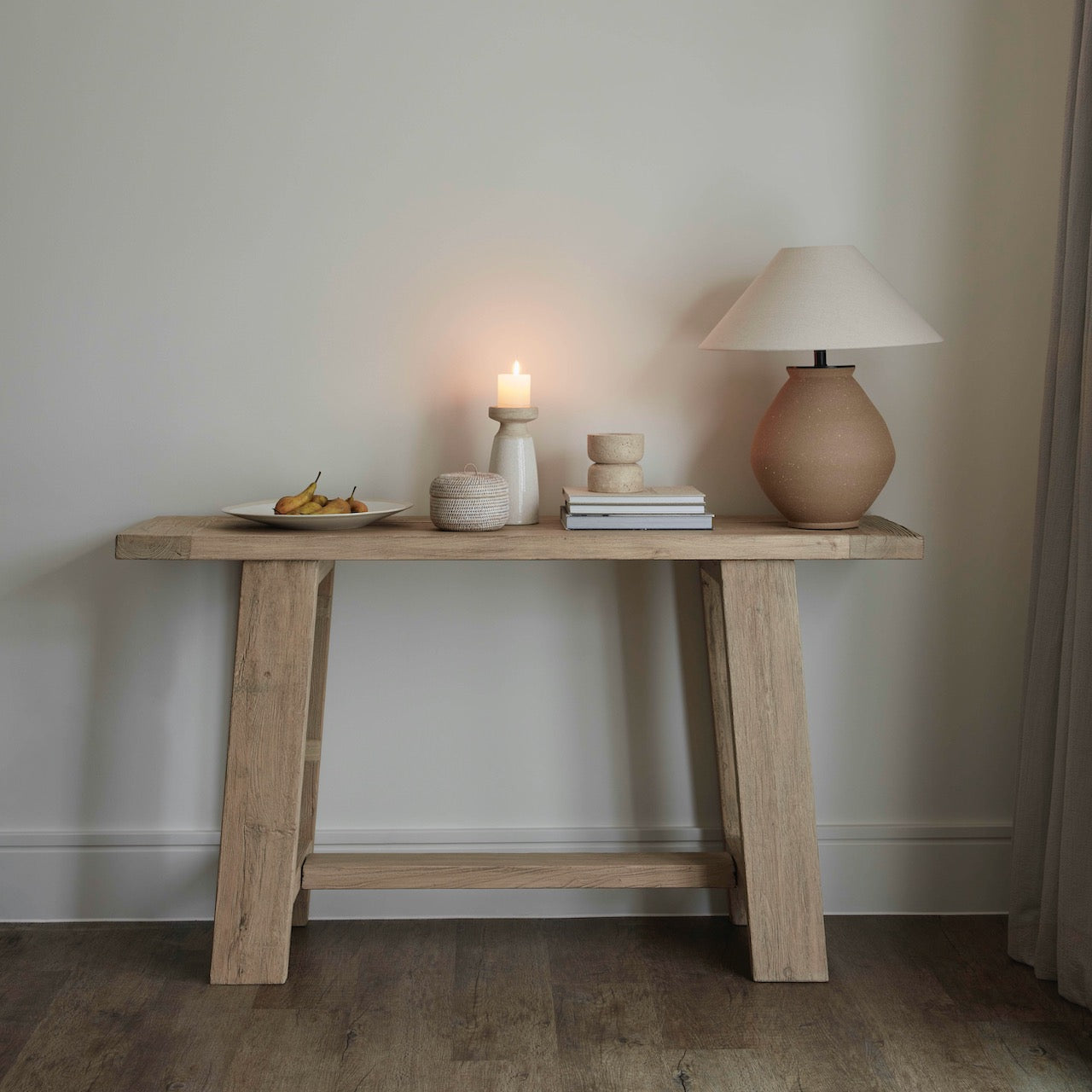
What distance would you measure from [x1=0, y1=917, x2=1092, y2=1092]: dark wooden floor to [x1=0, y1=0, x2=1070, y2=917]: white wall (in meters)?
0.12

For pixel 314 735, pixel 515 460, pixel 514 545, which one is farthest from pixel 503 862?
pixel 515 460

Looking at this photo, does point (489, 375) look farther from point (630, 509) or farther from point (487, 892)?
point (487, 892)

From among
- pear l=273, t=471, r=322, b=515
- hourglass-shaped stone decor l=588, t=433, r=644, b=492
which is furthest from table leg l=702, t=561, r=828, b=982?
pear l=273, t=471, r=322, b=515

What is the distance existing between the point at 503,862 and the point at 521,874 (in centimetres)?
4

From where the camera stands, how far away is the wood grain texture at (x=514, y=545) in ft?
5.80

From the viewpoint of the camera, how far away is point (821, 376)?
1889 mm

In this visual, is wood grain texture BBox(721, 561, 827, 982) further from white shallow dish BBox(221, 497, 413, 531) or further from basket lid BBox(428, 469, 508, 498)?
white shallow dish BBox(221, 497, 413, 531)

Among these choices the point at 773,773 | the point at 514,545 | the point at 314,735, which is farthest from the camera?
the point at 314,735

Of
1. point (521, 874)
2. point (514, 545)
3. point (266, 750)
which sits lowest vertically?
point (521, 874)

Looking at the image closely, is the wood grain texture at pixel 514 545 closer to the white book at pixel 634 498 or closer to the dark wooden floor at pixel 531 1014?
the white book at pixel 634 498

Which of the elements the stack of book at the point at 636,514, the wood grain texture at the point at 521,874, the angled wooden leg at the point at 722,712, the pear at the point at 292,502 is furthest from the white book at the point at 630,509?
the wood grain texture at the point at 521,874

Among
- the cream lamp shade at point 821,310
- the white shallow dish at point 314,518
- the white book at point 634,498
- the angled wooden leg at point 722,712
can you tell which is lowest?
the angled wooden leg at point 722,712

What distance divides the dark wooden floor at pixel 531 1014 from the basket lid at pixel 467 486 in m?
0.82

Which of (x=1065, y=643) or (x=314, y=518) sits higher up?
(x=314, y=518)
